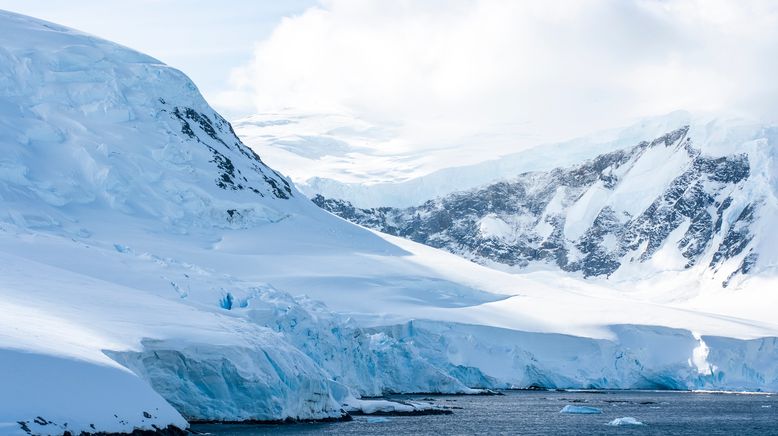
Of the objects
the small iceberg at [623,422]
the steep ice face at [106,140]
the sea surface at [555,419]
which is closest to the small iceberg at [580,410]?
the sea surface at [555,419]

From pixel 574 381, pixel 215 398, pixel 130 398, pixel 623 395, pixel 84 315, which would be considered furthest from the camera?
pixel 574 381

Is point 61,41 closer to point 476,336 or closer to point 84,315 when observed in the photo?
point 476,336

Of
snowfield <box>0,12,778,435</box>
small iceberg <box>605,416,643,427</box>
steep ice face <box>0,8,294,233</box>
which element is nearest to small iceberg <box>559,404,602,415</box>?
small iceberg <box>605,416,643,427</box>

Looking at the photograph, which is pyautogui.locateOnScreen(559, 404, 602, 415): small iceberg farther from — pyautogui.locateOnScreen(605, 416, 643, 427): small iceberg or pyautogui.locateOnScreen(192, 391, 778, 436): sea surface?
pyautogui.locateOnScreen(605, 416, 643, 427): small iceberg

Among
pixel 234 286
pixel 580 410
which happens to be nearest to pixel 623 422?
pixel 580 410

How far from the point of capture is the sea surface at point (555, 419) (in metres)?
47.4

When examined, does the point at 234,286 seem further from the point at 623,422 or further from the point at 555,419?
the point at 623,422

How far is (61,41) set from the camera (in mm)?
94938

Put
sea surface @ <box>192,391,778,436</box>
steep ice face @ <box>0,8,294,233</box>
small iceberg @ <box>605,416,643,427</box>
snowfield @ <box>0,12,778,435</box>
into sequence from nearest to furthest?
1. snowfield @ <box>0,12,778,435</box>
2. sea surface @ <box>192,391,778,436</box>
3. small iceberg @ <box>605,416,643,427</box>
4. steep ice face @ <box>0,8,294,233</box>

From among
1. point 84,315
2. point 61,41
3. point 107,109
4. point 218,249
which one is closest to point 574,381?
point 218,249

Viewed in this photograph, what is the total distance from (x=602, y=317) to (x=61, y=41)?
167 ft

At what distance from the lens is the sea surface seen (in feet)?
156

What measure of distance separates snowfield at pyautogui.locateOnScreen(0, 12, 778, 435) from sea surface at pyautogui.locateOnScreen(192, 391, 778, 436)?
2.34m

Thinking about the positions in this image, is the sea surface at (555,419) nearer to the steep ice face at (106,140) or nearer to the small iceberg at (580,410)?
the small iceberg at (580,410)
